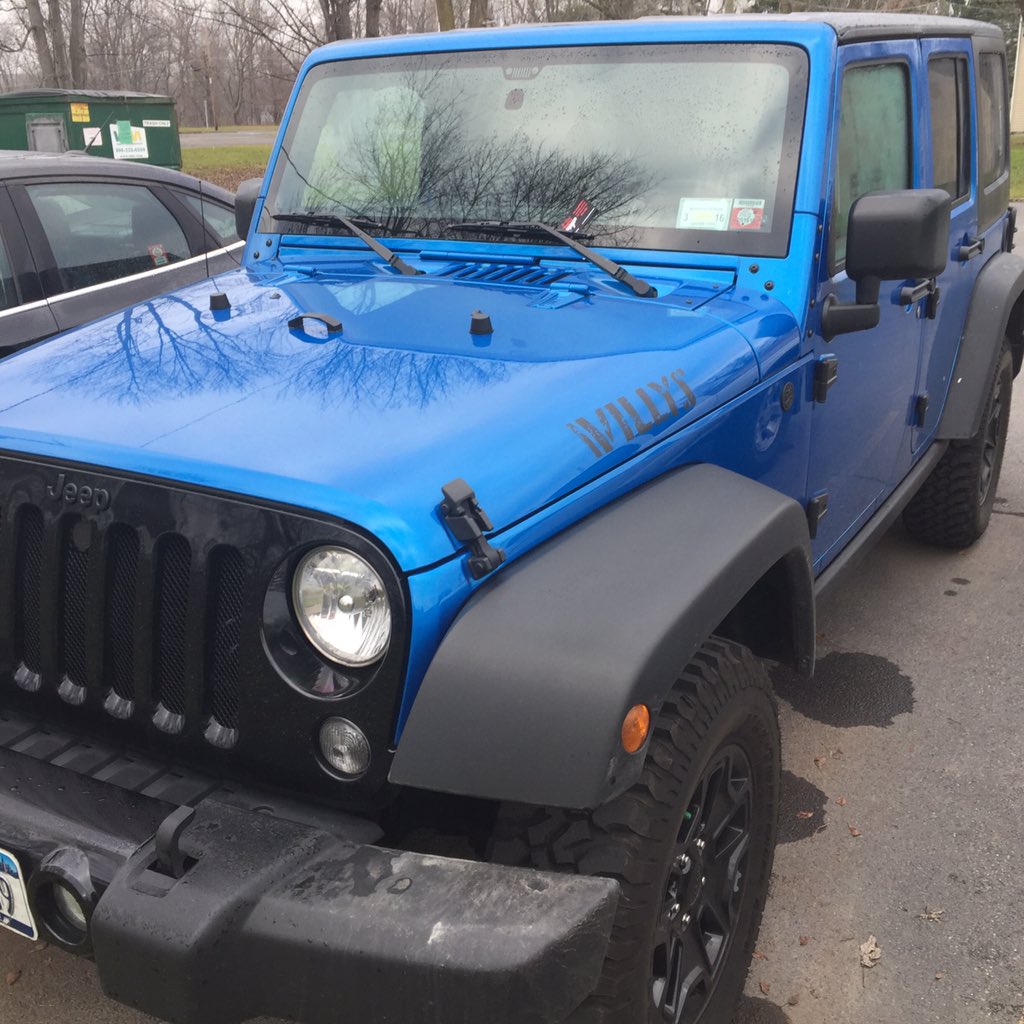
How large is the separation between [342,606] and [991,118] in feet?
12.8

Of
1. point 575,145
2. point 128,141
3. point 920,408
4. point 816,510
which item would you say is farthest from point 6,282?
point 128,141

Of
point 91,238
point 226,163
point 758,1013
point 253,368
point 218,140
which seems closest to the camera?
point 253,368

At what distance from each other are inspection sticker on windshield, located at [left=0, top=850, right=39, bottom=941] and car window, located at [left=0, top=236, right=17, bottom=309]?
3112 millimetres

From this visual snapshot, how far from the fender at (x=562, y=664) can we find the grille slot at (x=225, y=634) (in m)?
0.35

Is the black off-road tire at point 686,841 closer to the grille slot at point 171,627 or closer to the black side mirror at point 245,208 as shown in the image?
the grille slot at point 171,627

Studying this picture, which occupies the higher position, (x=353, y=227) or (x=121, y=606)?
(x=353, y=227)

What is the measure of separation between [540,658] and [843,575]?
1.83m

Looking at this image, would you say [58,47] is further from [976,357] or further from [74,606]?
[74,606]

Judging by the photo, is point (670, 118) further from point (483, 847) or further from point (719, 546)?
point (483, 847)

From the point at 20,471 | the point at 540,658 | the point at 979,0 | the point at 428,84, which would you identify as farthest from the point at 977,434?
the point at 979,0

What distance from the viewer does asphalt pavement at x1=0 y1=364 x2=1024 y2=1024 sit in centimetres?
247

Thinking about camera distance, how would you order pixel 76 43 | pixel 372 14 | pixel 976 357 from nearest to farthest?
1. pixel 976 357
2. pixel 372 14
3. pixel 76 43

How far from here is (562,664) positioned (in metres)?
1.66

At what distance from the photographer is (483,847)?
1994 millimetres
